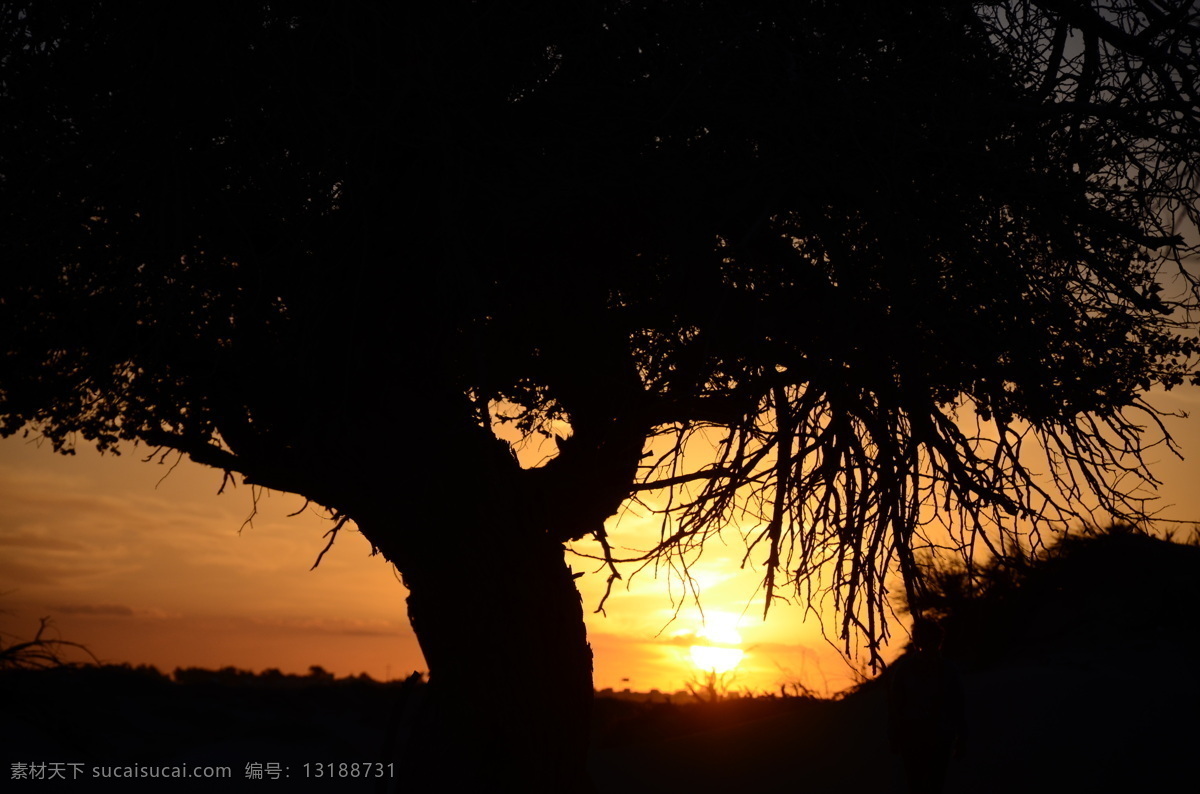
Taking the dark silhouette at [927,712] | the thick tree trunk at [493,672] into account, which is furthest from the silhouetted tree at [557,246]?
the dark silhouette at [927,712]

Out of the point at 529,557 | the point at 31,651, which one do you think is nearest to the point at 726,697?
the point at 529,557

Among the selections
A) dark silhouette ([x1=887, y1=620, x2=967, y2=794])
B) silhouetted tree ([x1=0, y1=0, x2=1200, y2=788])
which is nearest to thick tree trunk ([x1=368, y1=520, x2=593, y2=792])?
silhouetted tree ([x1=0, y1=0, x2=1200, y2=788])

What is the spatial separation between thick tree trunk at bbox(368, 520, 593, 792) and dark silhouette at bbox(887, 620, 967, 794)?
334cm

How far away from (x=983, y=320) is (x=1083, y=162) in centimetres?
168

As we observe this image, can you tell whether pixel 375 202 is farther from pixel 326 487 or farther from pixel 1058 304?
pixel 1058 304

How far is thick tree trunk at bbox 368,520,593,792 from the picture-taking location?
7223 mm

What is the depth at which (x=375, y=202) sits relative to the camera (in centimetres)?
701

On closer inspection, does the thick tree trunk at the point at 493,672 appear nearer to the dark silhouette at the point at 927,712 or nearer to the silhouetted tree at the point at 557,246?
the silhouetted tree at the point at 557,246

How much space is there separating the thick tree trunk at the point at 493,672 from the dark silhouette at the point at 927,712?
3339 millimetres

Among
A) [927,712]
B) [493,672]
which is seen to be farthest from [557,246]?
[927,712]

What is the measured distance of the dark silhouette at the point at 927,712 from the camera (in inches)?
357

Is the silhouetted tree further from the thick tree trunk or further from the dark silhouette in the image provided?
the dark silhouette

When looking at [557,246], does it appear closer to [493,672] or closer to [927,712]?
[493,672]

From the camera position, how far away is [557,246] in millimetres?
7621
